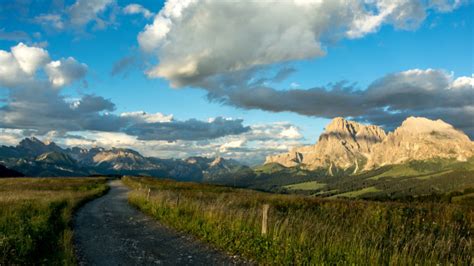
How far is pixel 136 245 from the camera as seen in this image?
16.8 metres

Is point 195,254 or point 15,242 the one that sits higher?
point 15,242

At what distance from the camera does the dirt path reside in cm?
1404

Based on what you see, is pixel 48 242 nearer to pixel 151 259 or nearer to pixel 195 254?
pixel 151 259

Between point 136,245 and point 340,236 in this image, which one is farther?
point 136,245

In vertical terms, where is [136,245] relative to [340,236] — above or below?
below

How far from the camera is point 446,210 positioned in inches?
884

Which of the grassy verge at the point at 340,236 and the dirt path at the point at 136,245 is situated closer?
the grassy verge at the point at 340,236

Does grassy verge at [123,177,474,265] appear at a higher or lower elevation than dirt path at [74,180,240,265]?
higher

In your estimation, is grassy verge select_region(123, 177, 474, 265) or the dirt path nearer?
grassy verge select_region(123, 177, 474, 265)

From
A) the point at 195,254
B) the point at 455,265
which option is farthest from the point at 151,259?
the point at 455,265

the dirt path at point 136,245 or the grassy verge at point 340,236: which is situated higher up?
the grassy verge at point 340,236

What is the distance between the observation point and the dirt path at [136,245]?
553 inches

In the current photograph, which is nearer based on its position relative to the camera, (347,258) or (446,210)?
(347,258)

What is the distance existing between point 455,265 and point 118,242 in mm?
14259
